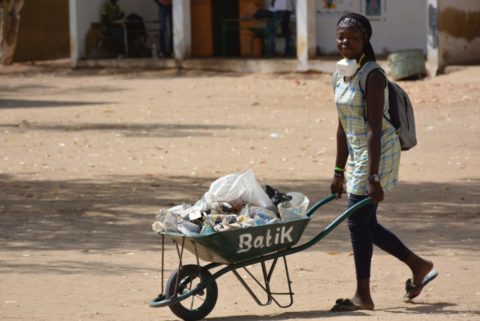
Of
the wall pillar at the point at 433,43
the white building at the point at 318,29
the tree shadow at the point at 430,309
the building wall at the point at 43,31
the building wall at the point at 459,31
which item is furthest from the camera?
the building wall at the point at 43,31

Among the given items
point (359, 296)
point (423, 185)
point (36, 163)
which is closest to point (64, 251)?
point (359, 296)

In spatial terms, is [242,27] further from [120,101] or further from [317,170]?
[317,170]

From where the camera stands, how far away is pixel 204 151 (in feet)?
50.6

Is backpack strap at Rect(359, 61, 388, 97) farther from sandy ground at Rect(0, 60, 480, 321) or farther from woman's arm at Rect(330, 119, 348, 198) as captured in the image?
sandy ground at Rect(0, 60, 480, 321)

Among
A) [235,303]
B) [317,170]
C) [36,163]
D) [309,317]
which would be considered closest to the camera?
[309,317]

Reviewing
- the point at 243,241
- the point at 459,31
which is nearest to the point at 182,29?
the point at 459,31

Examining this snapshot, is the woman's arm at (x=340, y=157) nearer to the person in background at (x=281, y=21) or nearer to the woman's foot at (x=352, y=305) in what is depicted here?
the woman's foot at (x=352, y=305)

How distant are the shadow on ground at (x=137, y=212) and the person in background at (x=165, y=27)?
1680 cm

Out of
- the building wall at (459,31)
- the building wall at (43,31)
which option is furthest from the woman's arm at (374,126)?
the building wall at (43,31)

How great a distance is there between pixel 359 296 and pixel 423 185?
563 centimetres

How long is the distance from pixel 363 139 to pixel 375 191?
0.33m

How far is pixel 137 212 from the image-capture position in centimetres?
1115

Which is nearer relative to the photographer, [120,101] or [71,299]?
[71,299]

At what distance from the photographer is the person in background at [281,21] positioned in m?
26.8
